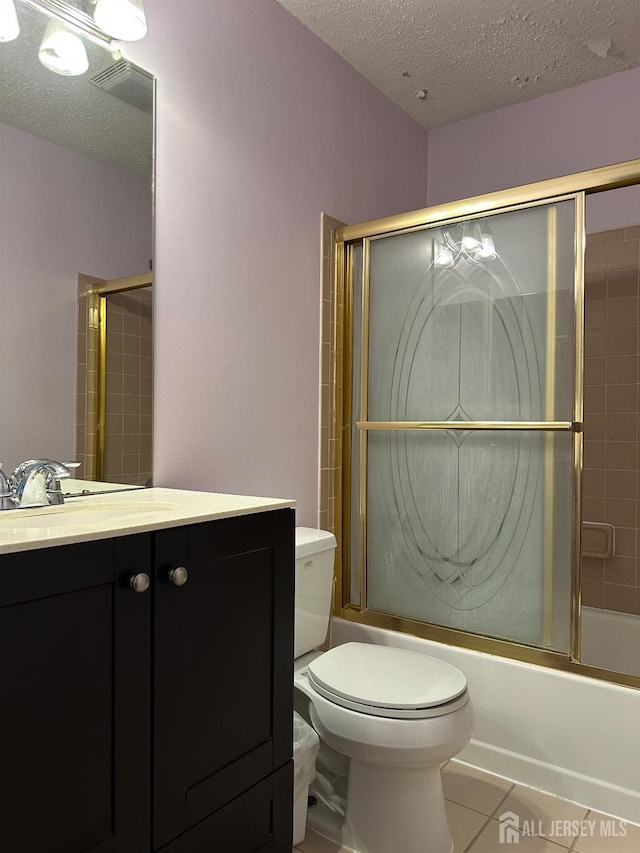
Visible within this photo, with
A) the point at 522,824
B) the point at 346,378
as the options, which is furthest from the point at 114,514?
the point at 522,824

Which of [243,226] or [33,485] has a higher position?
[243,226]

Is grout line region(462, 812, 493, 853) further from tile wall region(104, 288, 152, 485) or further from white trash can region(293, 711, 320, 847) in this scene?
tile wall region(104, 288, 152, 485)

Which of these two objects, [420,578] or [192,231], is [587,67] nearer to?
[192,231]

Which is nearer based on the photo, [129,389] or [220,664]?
[220,664]

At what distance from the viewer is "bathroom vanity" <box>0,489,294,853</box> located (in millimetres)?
892

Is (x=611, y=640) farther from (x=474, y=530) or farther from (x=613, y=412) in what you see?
(x=474, y=530)

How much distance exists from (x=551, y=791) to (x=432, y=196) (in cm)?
255

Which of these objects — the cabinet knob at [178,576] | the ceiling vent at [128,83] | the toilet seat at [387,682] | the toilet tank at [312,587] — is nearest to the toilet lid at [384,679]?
the toilet seat at [387,682]

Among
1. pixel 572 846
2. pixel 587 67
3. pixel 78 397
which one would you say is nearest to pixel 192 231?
pixel 78 397

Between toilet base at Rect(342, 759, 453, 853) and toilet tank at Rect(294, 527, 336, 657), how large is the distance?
0.41 meters

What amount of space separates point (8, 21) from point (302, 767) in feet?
6.37

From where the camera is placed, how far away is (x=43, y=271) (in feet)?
4.97

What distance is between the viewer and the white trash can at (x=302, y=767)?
5.34ft

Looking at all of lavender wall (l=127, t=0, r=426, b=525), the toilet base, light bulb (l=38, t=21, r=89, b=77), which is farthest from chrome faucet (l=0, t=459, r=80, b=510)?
the toilet base
